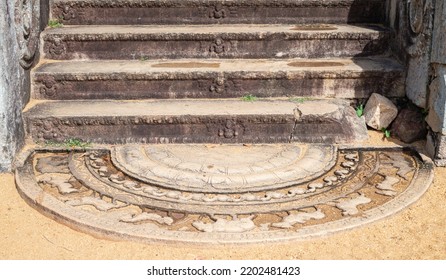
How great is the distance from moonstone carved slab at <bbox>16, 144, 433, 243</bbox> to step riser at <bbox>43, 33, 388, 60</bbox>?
1364mm

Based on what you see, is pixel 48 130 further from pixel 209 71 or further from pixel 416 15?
pixel 416 15

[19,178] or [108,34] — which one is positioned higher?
[108,34]

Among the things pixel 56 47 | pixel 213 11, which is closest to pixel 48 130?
pixel 56 47

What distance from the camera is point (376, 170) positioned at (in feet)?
16.9

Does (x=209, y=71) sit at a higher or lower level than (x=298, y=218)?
higher

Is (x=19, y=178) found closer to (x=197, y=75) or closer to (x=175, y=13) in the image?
(x=197, y=75)

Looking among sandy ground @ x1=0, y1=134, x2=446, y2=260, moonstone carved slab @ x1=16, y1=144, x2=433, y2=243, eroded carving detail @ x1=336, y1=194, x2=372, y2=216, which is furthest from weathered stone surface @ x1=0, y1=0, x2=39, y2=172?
eroded carving detail @ x1=336, y1=194, x2=372, y2=216

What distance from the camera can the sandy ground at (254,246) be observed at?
13.0 feet

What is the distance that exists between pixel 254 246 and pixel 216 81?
8.05 feet

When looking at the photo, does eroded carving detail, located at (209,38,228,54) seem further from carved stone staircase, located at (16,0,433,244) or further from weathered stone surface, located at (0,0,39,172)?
weathered stone surface, located at (0,0,39,172)

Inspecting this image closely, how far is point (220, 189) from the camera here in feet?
15.6

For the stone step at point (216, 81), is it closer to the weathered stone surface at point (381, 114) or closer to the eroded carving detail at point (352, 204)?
the weathered stone surface at point (381, 114)

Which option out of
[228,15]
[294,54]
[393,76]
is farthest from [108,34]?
[393,76]

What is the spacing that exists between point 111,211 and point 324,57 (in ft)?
10.5
